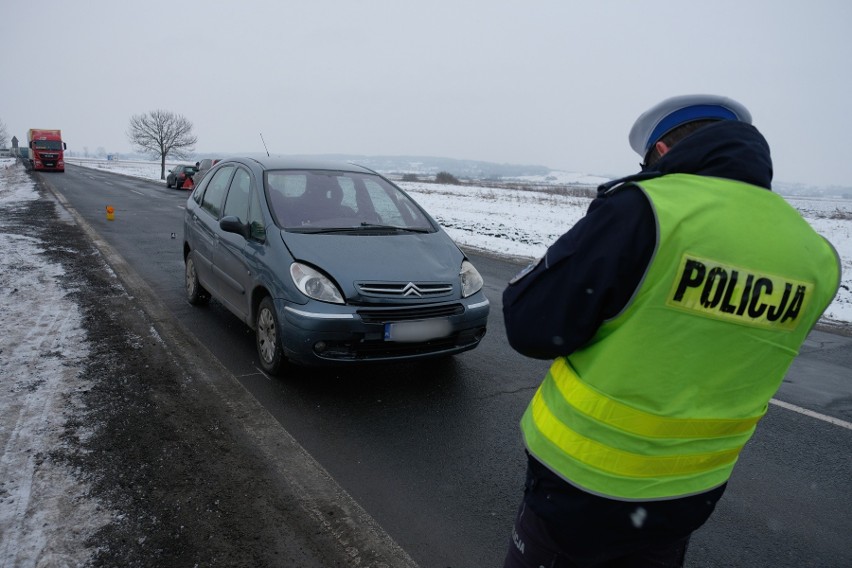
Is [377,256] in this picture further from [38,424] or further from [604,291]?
[604,291]

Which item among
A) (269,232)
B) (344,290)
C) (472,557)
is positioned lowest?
(472,557)

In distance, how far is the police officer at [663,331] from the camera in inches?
49.2

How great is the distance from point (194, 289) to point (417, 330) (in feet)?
11.4

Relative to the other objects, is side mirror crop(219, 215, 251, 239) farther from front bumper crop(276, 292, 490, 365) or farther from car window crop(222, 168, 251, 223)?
front bumper crop(276, 292, 490, 365)

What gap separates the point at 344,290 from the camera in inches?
162

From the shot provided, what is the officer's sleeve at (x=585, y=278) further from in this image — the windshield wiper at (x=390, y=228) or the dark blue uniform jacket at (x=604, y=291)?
the windshield wiper at (x=390, y=228)

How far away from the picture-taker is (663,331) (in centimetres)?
128

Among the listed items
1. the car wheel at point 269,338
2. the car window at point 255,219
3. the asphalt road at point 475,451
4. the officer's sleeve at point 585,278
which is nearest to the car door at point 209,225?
the asphalt road at point 475,451

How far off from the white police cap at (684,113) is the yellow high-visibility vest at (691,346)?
272 millimetres

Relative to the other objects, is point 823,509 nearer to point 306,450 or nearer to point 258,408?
point 306,450

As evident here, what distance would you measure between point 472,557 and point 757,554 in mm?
1404

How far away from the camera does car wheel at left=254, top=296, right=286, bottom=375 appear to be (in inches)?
174

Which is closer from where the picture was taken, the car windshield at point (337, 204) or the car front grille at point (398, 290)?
the car front grille at point (398, 290)

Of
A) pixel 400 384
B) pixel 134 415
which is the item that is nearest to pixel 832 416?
pixel 400 384
